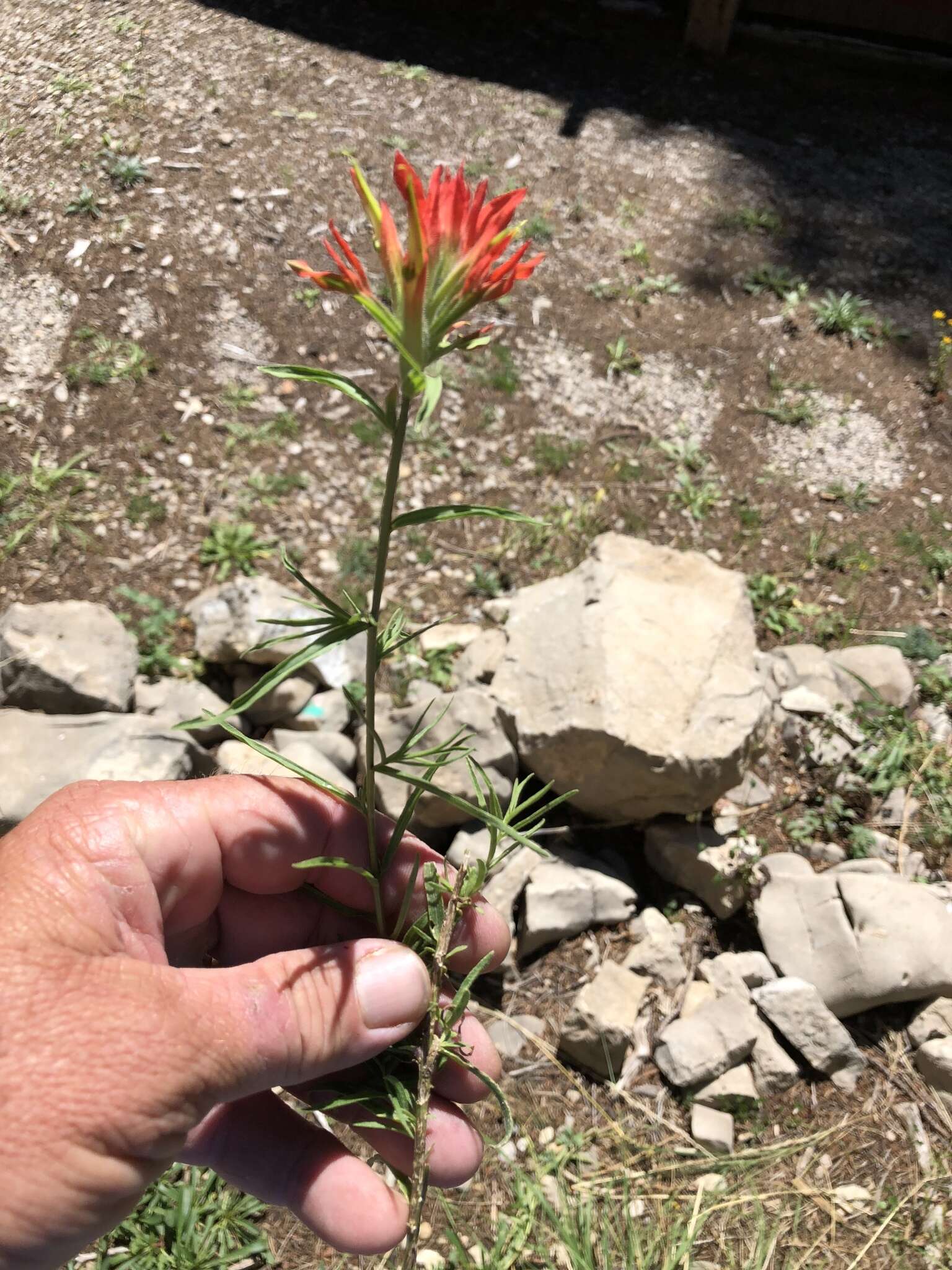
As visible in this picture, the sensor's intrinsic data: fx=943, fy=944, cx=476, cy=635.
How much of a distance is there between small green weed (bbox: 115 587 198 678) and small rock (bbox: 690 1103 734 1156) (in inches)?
91.7

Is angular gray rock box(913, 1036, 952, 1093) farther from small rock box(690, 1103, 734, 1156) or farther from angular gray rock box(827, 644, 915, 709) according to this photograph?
angular gray rock box(827, 644, 915, 709)

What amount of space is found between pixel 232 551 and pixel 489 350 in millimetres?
1744

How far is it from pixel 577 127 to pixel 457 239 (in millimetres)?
5249

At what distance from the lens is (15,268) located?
4.46 meters

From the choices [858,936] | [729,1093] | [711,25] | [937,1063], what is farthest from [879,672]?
[711,25]

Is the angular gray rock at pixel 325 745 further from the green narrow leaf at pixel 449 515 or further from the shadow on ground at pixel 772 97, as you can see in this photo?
the shadow on ground at pixel 772 97

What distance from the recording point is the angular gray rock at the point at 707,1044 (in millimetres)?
2854

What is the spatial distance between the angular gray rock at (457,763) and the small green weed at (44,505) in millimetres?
1620

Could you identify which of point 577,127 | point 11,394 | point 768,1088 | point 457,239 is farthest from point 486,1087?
point 577,127

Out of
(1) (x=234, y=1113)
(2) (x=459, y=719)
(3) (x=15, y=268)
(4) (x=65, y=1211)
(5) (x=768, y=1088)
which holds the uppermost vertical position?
(3) (x=15, y=268)

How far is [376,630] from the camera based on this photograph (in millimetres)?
1475

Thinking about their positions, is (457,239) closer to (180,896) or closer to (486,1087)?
(180,896)

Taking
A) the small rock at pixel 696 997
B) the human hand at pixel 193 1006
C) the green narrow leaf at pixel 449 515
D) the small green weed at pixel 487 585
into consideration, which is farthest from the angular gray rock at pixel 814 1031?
the green narrow leaf at pixel 449 515

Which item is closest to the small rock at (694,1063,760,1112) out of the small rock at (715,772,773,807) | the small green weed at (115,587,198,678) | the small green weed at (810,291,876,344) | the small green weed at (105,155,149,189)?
the small rock at (715,772,773,807)
